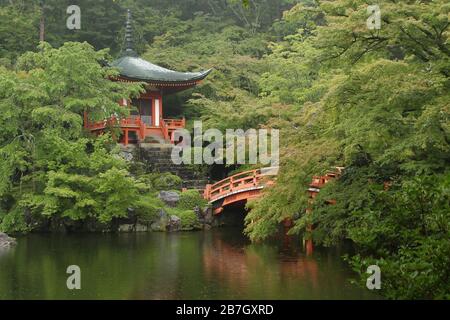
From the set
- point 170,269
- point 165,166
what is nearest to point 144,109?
point 165,166

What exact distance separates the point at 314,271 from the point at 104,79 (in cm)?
1180

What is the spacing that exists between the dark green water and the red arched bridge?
6.09 ft

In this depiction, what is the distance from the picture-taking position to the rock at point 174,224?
20.0 m

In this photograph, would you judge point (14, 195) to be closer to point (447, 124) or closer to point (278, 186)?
point (278, 186)

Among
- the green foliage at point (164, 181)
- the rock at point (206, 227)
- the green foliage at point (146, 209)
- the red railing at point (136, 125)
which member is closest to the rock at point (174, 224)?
the green foliage at point (146, 209)

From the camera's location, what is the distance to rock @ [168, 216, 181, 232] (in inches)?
786

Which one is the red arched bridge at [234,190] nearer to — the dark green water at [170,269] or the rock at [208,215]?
the rock at [208,215]

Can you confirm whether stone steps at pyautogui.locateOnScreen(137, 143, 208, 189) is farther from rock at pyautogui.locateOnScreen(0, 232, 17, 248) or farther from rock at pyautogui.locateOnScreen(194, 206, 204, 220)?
rock at pyautogui.locateOnScreen(0, 232, 17, 248)

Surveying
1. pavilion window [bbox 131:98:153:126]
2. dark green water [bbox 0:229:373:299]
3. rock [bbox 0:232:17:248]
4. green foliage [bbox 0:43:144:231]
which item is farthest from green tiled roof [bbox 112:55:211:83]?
rock [bbox 0:232:17:248]

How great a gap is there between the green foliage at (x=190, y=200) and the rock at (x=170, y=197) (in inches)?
5.8

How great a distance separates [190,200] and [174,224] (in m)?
1.15

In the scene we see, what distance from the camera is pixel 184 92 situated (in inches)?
1094

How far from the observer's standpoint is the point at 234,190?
19.8 metres

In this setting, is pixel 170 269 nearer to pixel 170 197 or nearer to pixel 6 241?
pixel 6 241
